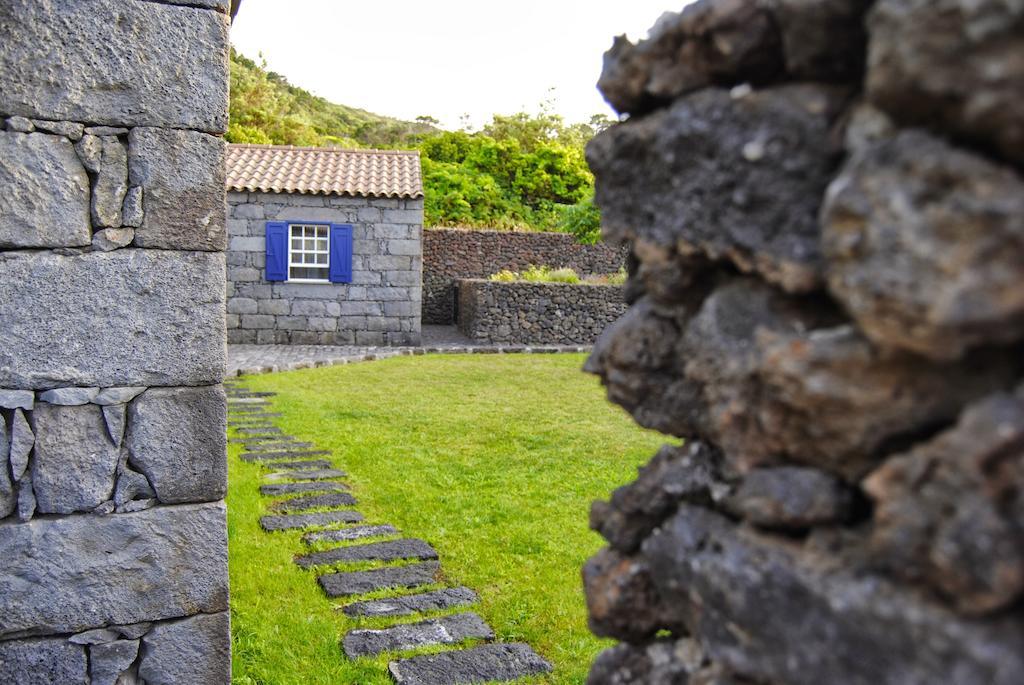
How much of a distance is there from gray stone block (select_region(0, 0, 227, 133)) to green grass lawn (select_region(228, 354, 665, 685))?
230 centimetres

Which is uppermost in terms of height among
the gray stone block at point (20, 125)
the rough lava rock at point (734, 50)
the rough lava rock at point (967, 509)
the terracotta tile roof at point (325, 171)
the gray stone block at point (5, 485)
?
the terracotta tile roof at point (325, 171)

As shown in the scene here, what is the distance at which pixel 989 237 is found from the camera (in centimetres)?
100

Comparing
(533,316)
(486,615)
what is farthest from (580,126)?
(486,615)

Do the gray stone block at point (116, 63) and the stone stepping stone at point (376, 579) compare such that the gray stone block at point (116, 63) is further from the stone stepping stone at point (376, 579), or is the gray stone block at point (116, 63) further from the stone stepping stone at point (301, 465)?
the stone stepping stone at point (301, 465)

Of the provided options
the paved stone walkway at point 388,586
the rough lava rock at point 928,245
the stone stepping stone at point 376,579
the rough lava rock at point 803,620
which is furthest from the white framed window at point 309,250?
the rough lava rock at point 928,245

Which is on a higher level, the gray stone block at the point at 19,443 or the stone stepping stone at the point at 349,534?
the gray stone block at the point at 19,443

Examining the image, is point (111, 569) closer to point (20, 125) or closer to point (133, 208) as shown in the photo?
point (133, 208)

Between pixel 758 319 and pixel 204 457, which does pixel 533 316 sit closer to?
pixel 204 457

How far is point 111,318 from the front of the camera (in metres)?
3.12

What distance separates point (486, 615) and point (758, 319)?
3.28 metres

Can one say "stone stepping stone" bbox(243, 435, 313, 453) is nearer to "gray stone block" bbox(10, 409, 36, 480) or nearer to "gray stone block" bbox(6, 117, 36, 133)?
"gray stone block" bbox(10, 409, 36, 480)

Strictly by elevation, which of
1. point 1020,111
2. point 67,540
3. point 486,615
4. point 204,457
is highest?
point 1020,111

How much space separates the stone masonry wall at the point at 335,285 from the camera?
1698 cm

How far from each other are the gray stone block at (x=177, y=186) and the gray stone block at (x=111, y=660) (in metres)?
1.45
